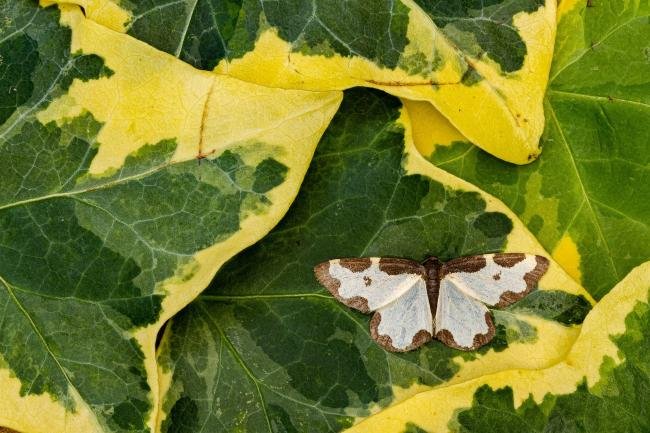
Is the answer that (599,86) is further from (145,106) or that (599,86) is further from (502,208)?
(145,106)

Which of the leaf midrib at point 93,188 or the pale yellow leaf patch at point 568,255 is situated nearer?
the leaf midrib at point 93,188

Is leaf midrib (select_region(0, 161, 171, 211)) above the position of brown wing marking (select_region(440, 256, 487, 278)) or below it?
above

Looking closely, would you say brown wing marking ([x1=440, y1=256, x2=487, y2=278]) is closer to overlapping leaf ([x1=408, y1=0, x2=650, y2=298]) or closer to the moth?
the moth

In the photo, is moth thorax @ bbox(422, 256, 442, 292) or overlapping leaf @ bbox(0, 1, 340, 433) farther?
moth thorax @ bbox(422, 256, 442, 292)

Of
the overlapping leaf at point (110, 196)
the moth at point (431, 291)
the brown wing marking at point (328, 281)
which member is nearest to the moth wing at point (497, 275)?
the moth at point (431, 291)

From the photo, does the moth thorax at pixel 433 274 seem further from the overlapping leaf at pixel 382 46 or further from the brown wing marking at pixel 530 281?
the overlapping leaf at pixel 382 46

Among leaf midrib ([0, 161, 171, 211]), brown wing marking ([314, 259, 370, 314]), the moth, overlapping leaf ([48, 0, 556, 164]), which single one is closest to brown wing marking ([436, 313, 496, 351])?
the moth
